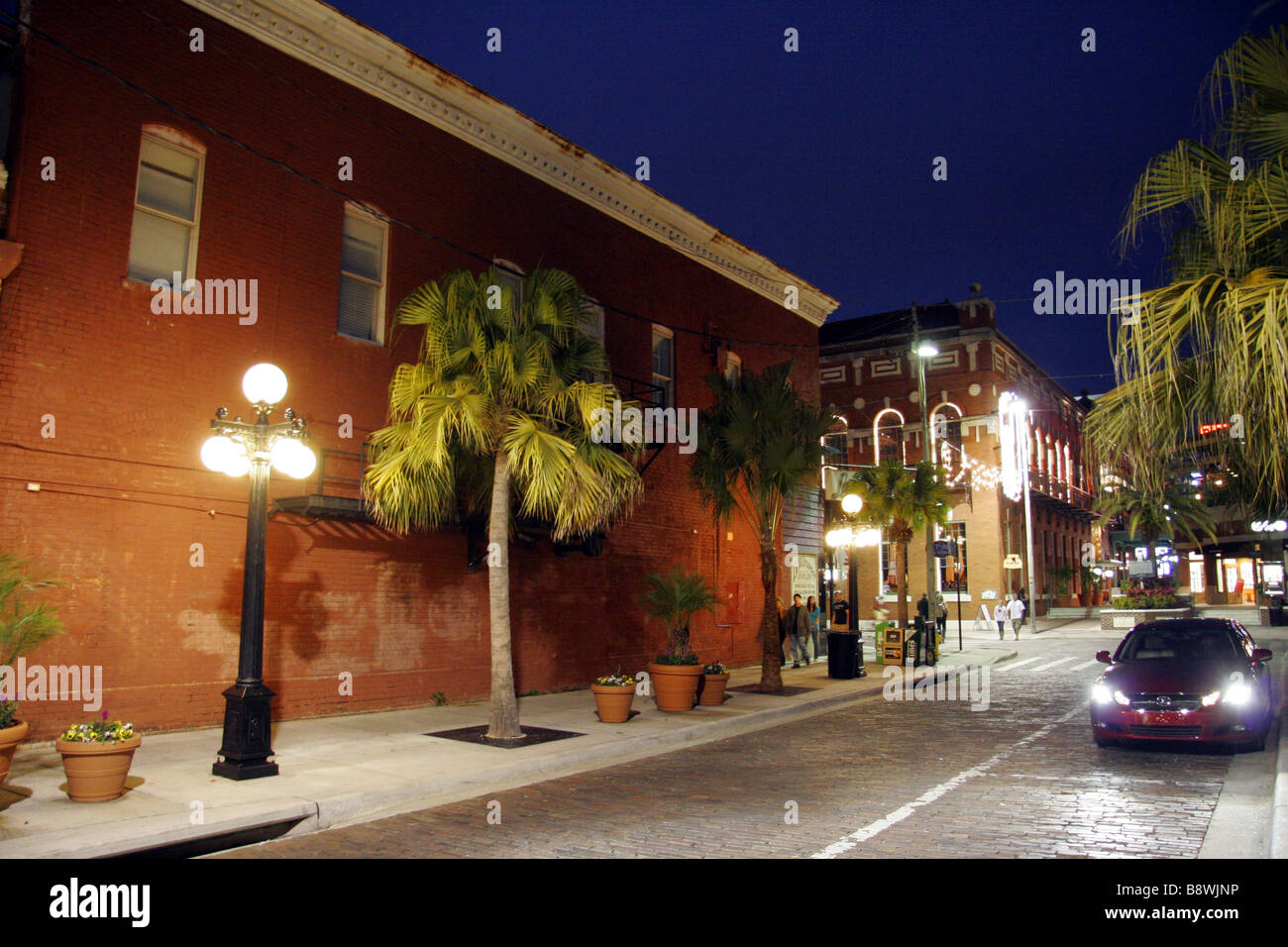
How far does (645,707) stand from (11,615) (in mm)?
9156

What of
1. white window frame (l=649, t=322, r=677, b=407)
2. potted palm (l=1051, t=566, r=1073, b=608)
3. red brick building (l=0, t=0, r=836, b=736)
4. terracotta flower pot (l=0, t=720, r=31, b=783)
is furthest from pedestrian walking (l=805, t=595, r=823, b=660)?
potted palm (l=1051, t=566, r=1073, b=608)

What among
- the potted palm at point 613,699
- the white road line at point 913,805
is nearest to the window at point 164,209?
the potted palm at point 613,699

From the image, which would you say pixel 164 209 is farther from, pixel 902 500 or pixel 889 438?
pixel 889 438

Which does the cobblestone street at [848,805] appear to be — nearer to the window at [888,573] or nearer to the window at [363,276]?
the window at [363,276]

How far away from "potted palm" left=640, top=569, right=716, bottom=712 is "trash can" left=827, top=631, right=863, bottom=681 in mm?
6064

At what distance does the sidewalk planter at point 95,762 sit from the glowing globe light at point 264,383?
3.46 m

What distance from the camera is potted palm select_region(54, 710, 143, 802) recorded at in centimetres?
779

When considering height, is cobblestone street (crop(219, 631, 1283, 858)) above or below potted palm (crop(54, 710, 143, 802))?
below

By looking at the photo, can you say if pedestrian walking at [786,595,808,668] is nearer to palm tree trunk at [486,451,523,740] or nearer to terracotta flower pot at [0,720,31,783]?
palm tree trunk at [486,451,523,740]

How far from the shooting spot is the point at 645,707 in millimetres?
15062

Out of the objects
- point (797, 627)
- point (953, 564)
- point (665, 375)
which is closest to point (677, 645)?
point (665, 375)

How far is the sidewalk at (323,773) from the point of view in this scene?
7.11 m

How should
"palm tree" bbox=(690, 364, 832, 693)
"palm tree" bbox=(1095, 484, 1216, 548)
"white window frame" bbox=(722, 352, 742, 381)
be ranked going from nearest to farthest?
"palm tree" bbox=(690, 364, 832, 693)
"white window frame" bbox=(722, 352, 742, 381)
"palm tree" bbox=(1095, 484, 1216, 548)
